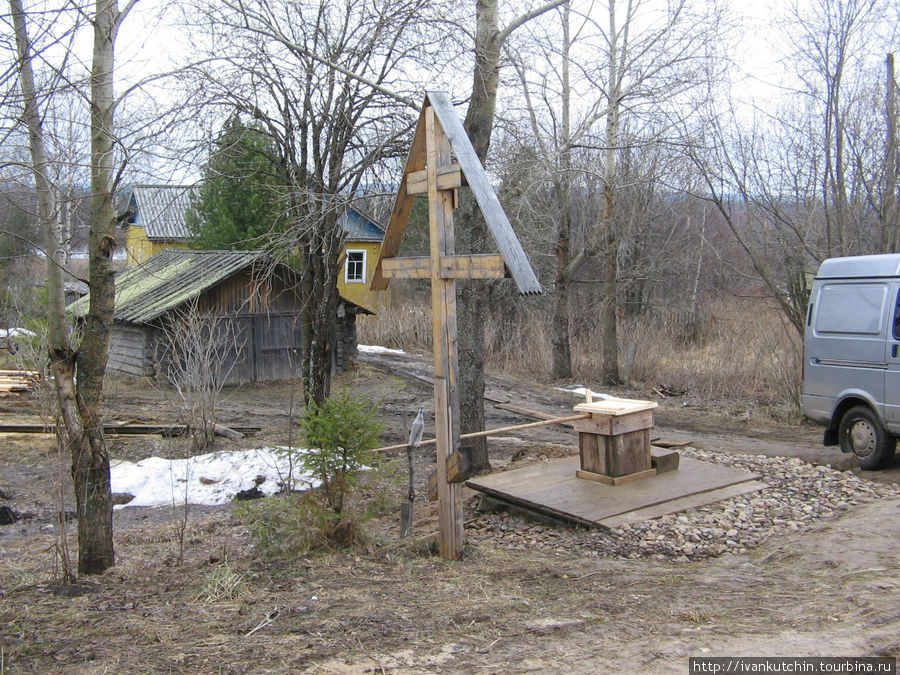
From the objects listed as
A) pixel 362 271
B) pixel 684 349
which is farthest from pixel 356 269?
pixel 684 349

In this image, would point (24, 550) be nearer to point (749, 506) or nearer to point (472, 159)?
point (472, 159)

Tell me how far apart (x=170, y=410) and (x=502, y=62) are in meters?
10.9

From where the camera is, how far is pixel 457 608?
14.4 feet

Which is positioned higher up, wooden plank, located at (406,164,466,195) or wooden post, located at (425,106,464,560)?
wooden plank, located at (406,164,466,195)

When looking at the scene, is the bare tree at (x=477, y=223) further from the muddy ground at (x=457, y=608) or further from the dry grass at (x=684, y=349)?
the dry grass at (x=684, y=349)

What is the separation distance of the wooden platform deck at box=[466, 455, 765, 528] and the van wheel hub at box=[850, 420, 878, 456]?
2.39 metres

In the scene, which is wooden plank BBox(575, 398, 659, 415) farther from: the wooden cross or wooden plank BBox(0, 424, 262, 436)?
wooden plank BBox(0, 424, 262, 436)

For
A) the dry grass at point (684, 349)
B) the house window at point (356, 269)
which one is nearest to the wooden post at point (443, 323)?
the dry grass at point (684, 349)

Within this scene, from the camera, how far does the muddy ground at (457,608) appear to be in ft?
11.9

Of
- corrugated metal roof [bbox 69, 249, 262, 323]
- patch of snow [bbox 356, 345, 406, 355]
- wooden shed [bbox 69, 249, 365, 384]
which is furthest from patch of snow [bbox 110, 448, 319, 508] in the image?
patch of snow [bbox 356, 345, 406, 355]

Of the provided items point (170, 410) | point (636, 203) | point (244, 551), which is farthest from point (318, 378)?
point (636, 203)

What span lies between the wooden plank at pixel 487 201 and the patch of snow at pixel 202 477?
639 cm

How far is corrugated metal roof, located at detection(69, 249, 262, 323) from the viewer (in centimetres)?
Answer: 1934

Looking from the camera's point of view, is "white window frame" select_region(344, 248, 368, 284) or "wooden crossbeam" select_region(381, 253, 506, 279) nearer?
"wooden crossbeam" select_region(381, 253, 506, 279)
